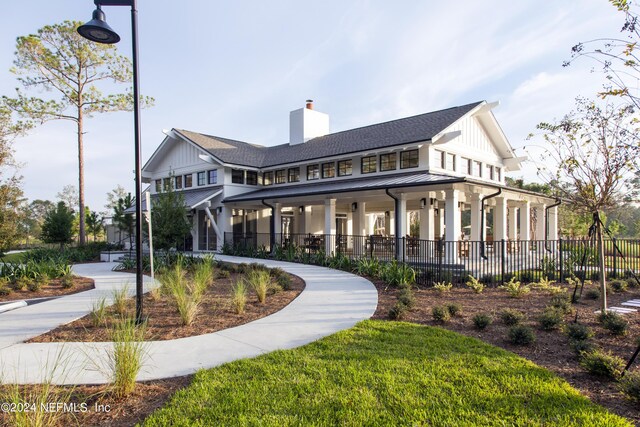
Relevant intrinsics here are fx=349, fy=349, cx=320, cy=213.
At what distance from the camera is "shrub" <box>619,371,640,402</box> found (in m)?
3.46

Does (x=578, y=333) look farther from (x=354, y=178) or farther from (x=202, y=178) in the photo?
(x=202, y=178)

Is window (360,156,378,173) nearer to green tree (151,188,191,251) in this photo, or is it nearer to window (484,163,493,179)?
window (484,163,493,179)

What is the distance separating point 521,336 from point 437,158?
12.5 metres

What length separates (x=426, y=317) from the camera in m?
6.84

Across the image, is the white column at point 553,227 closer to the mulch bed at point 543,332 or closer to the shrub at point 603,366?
the mulch bed at point 543,332

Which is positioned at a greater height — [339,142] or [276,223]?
[339,142]

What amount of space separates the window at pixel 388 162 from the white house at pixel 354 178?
5 centimetres

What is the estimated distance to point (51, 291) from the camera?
9.95 m

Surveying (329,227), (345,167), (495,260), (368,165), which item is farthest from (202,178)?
(495,260)

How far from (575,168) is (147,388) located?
8613 mm

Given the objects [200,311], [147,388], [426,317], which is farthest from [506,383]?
[200,311]

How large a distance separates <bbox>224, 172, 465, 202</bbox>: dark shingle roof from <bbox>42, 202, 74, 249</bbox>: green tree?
10.3 meters

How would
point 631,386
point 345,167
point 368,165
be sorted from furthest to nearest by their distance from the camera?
point 345,167
point 368,165
point 631,386

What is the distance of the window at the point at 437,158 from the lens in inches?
638
